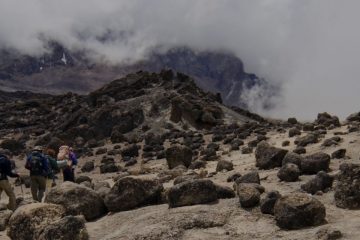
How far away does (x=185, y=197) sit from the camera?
49.4 ft

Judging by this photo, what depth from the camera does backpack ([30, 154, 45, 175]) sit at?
1953 centimetres

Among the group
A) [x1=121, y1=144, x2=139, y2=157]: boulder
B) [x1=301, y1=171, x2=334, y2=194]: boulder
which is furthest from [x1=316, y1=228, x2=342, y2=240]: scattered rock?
[x1=121, y1=144, x2=139, y2=157]: boulder

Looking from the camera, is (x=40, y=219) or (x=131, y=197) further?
(x=131, y=197)

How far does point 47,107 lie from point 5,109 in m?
11.4

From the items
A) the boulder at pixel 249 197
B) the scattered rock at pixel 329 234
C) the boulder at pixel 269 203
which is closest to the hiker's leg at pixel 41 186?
the boulder at pixel 249 197

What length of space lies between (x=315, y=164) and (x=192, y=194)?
483 centimetres

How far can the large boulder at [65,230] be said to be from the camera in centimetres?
1313

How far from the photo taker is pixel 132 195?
16.3 meters

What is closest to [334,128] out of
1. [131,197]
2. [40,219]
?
[131,197]

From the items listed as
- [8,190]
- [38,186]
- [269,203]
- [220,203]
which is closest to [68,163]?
[38,186]

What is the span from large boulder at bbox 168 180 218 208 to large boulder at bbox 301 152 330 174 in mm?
4132

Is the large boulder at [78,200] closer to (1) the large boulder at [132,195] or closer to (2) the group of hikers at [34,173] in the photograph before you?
(1) the large boulder at [132,195]

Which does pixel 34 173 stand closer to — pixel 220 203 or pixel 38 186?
pixel 38 186

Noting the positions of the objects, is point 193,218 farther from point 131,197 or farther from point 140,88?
point 140,88
